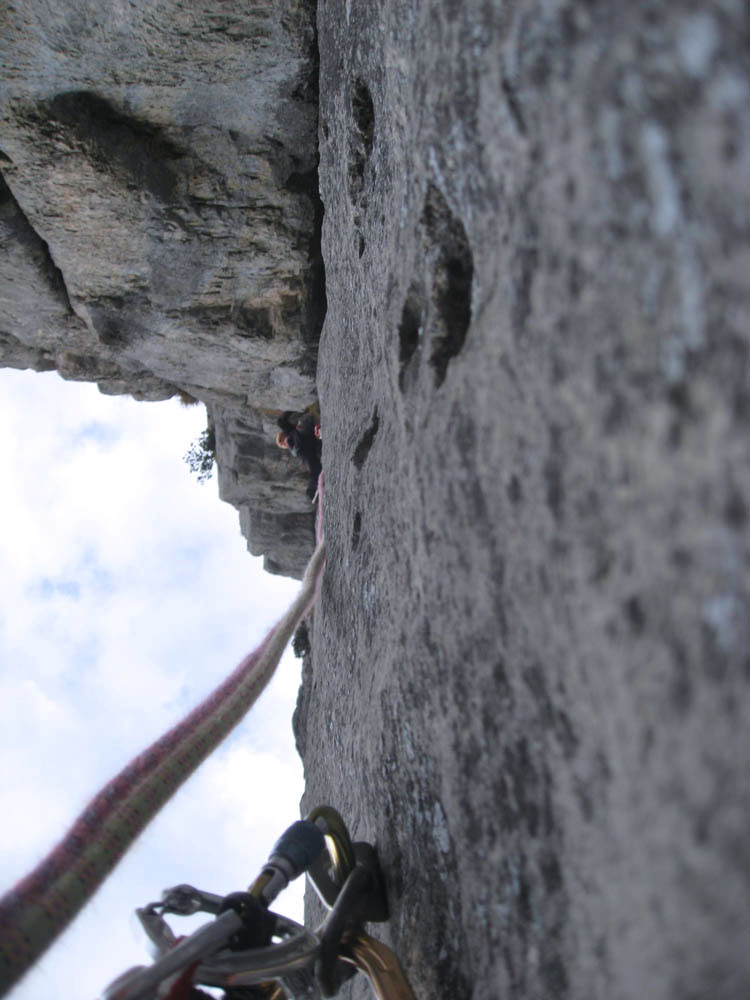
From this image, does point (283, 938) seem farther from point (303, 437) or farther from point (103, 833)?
point (303, 437)

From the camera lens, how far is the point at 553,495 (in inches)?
36.8

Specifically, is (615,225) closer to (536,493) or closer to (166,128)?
(536,493)

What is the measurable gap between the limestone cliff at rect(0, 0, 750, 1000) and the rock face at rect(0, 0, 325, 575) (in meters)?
0.80

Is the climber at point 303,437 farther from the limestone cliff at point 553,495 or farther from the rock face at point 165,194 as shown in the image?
the limestone cliff at point 553,495

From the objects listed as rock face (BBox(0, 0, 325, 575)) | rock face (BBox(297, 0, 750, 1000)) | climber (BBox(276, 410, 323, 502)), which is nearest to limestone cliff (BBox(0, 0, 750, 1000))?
rock face (BBox(297, 0, 750, 1000))

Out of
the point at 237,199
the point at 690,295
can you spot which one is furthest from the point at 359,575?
the point at 237,199

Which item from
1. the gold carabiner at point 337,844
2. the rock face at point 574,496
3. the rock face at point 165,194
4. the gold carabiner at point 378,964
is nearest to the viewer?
the rock face at point 574,496

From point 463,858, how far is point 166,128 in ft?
11.0

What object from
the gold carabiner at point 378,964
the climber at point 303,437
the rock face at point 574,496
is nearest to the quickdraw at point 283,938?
the gold carabiner at point 378,964

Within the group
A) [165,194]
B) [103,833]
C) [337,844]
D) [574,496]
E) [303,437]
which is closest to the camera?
[574,496]

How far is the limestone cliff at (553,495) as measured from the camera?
70cm

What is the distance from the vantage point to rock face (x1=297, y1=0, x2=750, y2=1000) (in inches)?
27.4

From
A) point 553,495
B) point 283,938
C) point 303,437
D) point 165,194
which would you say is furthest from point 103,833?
point 303,437

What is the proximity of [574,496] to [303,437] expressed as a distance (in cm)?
512
